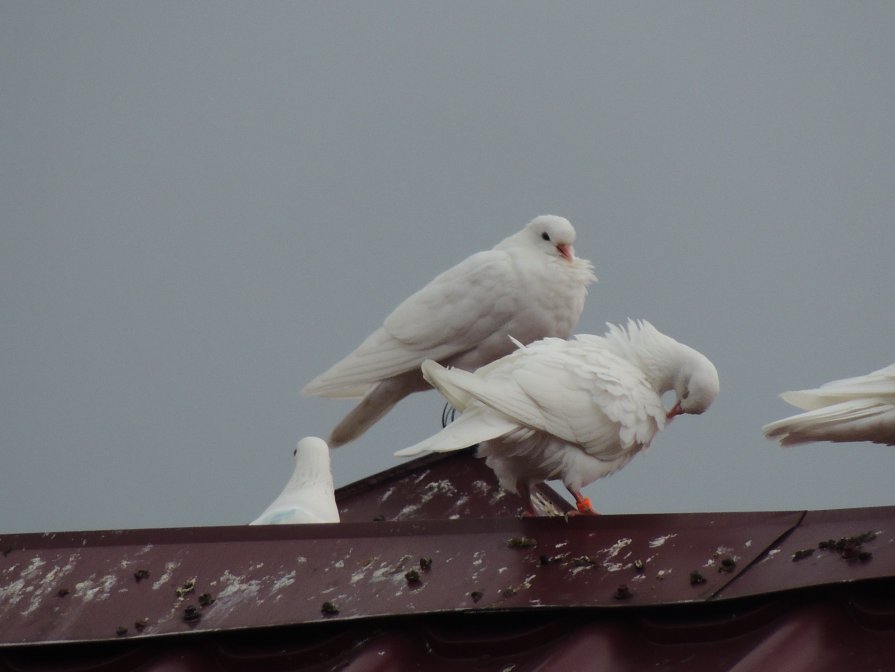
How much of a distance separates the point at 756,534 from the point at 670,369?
179 cm

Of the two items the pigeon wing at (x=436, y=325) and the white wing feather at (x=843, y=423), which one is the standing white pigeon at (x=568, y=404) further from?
the pigeon wing at (x=436, y=325)

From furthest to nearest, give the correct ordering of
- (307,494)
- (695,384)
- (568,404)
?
1. (307,494)
2. (695,384)
3. (568,404)

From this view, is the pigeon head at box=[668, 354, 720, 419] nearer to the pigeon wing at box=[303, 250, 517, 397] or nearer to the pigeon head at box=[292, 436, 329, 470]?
the pigeon head at box=[292, 436, 329, 470]

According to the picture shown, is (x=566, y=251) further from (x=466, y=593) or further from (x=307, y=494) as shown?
(x=466, y=593)

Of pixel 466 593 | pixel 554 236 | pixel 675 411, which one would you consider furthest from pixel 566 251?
pixel 466 593

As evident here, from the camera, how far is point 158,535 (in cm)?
398

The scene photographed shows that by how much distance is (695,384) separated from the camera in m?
5.19

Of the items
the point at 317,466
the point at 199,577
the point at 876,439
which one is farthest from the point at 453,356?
the point at 199,577

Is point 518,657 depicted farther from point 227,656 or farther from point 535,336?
point 535,336

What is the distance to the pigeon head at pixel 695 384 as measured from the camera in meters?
5.19


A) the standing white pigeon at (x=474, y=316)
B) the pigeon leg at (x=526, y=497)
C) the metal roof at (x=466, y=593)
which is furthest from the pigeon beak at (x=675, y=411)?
the standing white pigeon at (x=474, y=316)

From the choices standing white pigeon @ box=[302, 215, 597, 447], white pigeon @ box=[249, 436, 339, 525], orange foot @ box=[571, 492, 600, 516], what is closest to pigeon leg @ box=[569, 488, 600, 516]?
orange foot @ box=[571, 492, 600, 516]

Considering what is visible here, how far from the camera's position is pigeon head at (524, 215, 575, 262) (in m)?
7.71

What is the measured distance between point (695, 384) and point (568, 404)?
0.64m
